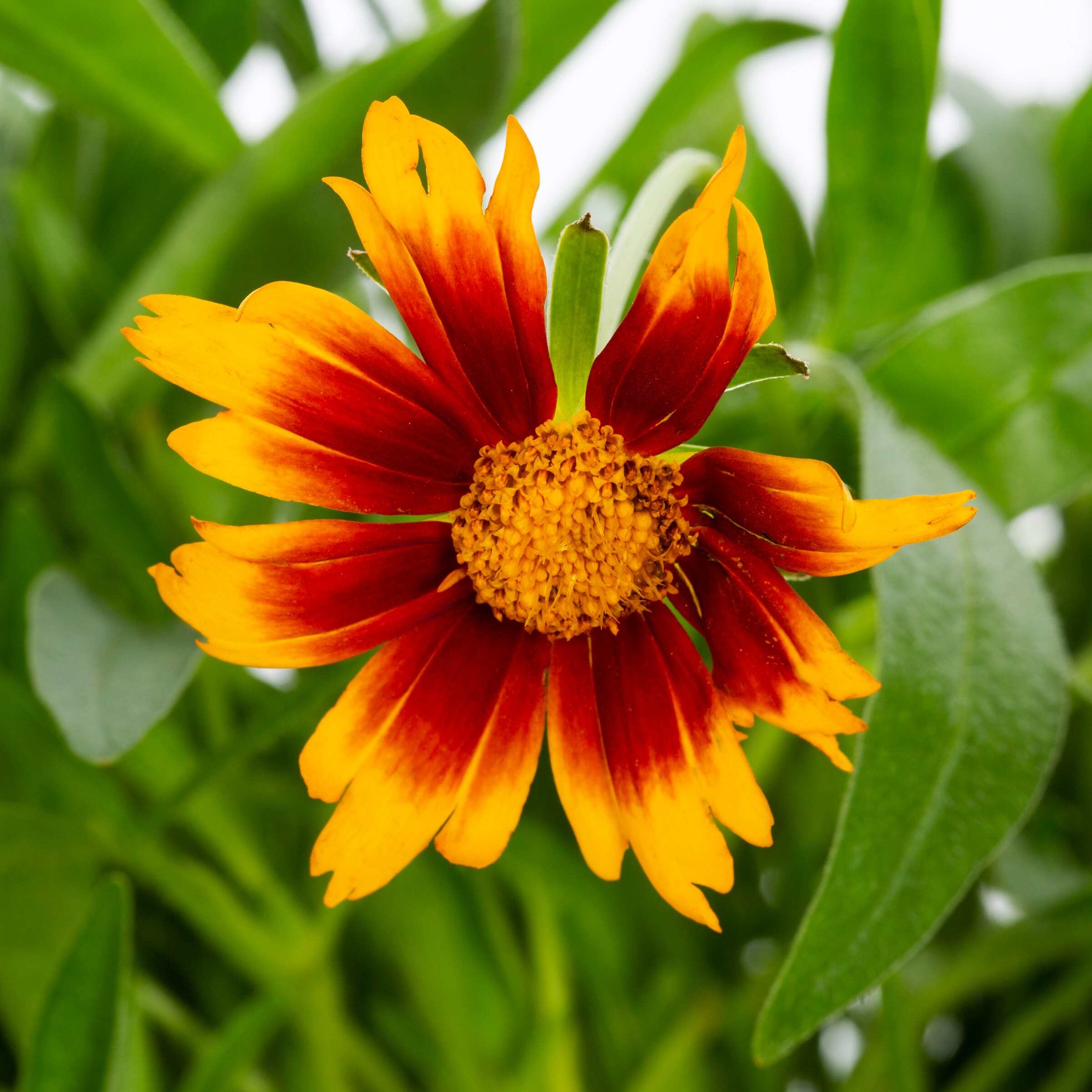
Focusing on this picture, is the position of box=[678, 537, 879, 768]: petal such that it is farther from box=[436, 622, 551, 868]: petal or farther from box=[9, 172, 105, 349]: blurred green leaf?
box=[9, 172, 105, 349]: blurred green leaf

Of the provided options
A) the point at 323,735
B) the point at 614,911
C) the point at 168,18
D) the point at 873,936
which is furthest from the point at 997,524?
the point at 168,18

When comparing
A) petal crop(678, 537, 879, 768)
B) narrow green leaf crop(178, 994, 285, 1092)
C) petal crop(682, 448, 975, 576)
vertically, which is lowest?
narrow green leaf crop(178, 994, 285, 1092)

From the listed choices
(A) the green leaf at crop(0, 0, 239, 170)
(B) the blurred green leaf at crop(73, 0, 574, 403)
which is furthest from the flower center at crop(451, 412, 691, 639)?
(A) the green leaf at crop(0, 0, 239, 170)

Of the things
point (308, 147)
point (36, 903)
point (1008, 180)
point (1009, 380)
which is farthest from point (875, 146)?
point (36, 903)

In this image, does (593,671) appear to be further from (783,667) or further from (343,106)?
(343,106)

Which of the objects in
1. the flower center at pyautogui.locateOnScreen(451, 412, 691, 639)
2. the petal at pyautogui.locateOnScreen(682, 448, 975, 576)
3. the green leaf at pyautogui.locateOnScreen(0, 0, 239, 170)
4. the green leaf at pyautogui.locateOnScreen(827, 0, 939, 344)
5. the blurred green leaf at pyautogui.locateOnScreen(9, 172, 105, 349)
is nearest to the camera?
the petal at pyautogui.locateOnScreen(682, 448, 975, 576)

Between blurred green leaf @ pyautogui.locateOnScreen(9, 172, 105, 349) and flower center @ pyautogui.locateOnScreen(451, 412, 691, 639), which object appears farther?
blurred green leaf @ pyautogui.locateOnScreen(9, 172, 105, 349)

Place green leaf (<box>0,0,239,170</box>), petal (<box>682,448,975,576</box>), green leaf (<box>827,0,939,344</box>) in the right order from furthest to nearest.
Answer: green leaf (<box>0,0,239,170</box>) < green leaf (<box>827,0,939,344</box>) < petal (<box>682,448,975,576</box>)

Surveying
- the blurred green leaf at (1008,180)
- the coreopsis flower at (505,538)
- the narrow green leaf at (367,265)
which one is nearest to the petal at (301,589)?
the coreopsis flower at (505,538)

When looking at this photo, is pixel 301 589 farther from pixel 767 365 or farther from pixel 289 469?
pixel 767 365
